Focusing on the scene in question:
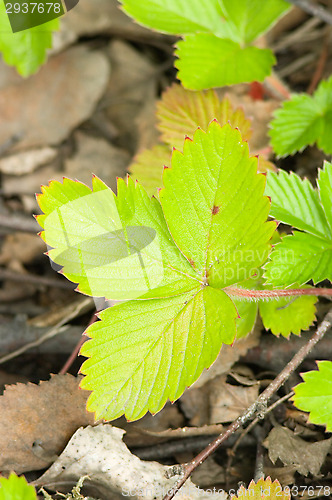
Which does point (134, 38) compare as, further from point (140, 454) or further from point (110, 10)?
point (140, 454)

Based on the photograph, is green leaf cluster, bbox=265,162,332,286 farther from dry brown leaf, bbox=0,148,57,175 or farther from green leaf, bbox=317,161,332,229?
dry brown leaf, bbox=0,148,57,175

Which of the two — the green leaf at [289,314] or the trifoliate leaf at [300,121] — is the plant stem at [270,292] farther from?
the trifoliate leaf at [300,121]

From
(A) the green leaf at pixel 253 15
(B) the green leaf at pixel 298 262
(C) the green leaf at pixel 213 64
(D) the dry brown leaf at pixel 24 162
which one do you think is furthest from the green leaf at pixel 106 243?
(D) the dry brown leaf at pixel 24 162

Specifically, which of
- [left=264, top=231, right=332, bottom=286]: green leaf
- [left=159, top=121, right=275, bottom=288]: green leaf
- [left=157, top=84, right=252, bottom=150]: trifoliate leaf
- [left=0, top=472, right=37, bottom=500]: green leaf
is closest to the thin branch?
[left=157, top=84, right=252, bottom=150]: trifoliate leaf

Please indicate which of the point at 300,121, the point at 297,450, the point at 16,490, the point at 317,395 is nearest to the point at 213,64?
the point at 300,121

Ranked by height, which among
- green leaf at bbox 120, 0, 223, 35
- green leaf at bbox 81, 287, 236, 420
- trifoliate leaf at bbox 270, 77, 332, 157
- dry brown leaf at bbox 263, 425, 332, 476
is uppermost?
green leaf at bbox 120, 0, 223, 35

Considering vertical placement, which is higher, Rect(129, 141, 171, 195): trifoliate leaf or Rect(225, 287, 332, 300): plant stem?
Rect(129, 141, 171, 195): trifoliate leaf
